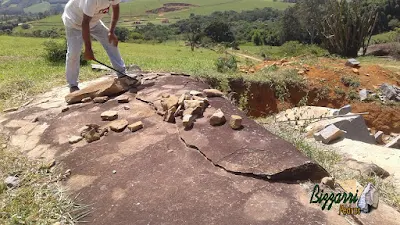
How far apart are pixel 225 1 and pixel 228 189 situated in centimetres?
9464

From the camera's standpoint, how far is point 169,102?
4117 mm

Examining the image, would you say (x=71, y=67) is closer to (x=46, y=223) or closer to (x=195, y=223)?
(x=46, y=223)

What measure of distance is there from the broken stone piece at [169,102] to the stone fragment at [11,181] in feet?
5.25

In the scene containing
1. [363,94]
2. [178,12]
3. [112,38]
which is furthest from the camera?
[178,12]

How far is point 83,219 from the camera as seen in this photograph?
102 inches

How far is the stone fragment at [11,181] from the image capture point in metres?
3.10

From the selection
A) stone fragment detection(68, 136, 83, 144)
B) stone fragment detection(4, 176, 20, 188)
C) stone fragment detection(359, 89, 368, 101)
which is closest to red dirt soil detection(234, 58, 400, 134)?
stone fragment detection(359, 89, 368, 101)

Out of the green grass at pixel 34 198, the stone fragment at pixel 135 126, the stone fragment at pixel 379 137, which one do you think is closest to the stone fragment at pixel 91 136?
the stone fragment at pixel 135 126

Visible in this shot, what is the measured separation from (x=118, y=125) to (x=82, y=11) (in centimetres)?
199

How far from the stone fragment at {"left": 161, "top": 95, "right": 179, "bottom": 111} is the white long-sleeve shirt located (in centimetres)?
152

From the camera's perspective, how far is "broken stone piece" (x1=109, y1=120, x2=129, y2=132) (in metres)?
3.84

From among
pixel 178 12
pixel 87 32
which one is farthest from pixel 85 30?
pixel 178 12

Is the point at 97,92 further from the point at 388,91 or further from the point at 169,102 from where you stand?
the point at 388,91

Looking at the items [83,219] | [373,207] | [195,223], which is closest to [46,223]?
[83,219]
